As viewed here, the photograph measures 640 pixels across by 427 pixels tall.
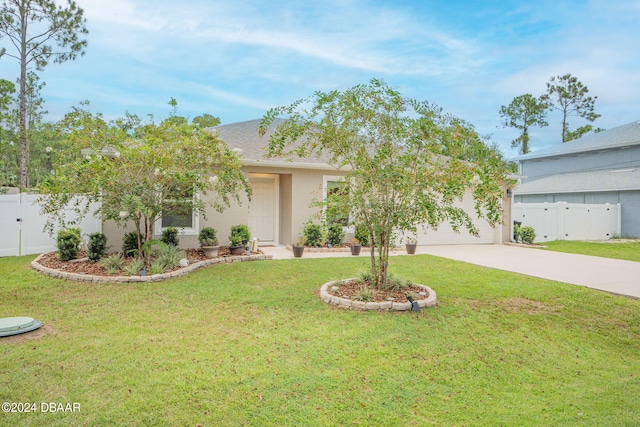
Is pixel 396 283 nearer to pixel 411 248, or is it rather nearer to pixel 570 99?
pixel 411 248

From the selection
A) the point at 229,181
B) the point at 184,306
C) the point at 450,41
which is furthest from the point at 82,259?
the point at 450,41

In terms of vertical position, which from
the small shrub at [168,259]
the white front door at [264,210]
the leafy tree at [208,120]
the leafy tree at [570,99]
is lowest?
the small shrub at [168,259]

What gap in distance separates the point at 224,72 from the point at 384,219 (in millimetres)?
13242

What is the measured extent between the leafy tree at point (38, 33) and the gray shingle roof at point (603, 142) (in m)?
26.1

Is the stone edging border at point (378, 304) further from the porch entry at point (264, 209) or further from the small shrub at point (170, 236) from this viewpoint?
the porch entry at point (264, 209)

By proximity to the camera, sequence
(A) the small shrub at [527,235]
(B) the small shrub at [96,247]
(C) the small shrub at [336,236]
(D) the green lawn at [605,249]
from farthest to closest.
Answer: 1. (A) the small shrub at [527,235]
2. (D) the green lawn at [605,249]
3. (C) the small shrub at [336,236]
4. (B) the small shrub at [96,247]

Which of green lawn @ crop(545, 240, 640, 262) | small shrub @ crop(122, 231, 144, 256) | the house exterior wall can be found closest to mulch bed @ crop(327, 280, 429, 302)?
small shrub @ crop(122, 231, 144, 256)

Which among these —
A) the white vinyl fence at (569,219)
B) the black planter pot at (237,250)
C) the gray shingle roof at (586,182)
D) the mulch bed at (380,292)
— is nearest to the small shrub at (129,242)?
the black planter pot at (237,250)

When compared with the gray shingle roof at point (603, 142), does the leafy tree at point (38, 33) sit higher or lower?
higher

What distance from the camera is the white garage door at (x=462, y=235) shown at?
1370 centimetres

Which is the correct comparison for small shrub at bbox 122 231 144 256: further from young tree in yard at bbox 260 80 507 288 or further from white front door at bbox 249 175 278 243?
young tree in yard at bbox 260 80 507 288

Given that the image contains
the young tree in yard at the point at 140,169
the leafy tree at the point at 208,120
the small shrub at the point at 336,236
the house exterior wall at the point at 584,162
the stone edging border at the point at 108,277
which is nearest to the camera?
the young tree in yard at the point at 140,169

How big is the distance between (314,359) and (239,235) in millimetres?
6550

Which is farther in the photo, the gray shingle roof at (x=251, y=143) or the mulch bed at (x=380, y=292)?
the gray shingle roof at (x=251, y=143)
